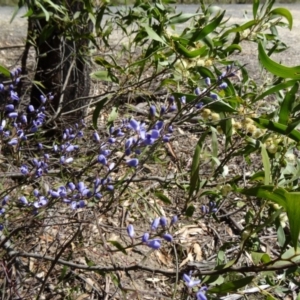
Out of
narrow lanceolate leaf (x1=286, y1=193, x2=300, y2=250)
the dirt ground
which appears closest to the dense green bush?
narrow lanceolate leaf (x1=286, y1=193, x2=300, y2=250)

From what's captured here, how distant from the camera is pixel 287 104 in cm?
137

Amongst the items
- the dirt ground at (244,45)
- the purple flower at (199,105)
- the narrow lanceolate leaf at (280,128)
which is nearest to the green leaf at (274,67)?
the narrow lanceolate leaf at (280,128)

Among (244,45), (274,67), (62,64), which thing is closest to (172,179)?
(274,67)

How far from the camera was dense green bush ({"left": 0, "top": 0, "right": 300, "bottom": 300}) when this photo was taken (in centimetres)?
130

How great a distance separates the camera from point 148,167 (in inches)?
111

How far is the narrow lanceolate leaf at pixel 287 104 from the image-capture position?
1341 mm

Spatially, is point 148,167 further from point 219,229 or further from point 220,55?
point 220,55

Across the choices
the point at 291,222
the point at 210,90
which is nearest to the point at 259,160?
the point at 210,90

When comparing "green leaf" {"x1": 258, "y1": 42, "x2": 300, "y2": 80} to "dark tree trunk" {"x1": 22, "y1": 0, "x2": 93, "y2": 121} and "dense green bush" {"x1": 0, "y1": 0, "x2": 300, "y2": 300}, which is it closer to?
"dense green bush" {"x1": 0, "y1": 0, "x2": 300, "y2": 300}

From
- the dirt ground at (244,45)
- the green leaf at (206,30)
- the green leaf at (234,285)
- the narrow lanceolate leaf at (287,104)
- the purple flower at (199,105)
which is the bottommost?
the dirt ground at (244,45)

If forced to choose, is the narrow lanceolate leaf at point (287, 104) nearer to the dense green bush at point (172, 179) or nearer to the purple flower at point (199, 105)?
the dense green bush at point (172, 179)

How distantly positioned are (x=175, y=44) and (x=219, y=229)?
111 centimetres

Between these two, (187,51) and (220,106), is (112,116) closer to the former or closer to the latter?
(187,51)

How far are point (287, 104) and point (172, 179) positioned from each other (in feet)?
2.40
